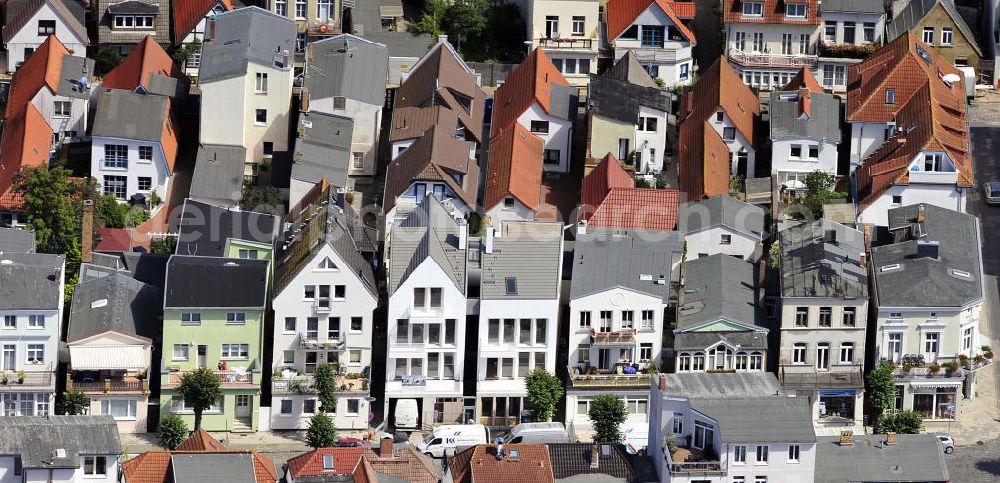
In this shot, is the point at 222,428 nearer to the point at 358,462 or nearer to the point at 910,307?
the point at 358,462

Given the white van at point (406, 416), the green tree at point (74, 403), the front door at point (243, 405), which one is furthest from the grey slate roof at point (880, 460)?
the green tree at point (74, 403)

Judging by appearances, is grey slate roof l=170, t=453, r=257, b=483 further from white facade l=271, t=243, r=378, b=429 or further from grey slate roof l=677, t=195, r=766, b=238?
grey slate roof l=677, t=195, r=766, b=238

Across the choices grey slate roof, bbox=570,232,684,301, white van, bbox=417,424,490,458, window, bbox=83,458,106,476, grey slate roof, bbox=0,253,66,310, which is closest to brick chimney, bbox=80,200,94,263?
grey slate roof, bbox=0,253,66,310

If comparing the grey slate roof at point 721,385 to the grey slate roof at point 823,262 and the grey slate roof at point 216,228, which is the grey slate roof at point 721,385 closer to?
the grey slate roof at point 823,262

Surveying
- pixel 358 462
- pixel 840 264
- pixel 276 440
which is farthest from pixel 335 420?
pixel 840 264

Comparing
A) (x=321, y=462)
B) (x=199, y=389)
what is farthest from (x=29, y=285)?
(x=321, y=462)

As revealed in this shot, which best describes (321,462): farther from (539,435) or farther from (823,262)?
(823,262)
